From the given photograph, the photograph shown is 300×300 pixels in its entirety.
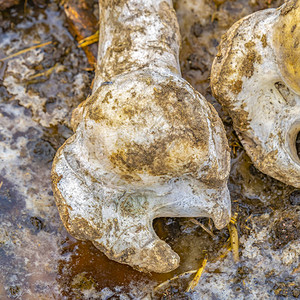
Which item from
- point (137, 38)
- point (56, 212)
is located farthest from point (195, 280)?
point (137, 38)

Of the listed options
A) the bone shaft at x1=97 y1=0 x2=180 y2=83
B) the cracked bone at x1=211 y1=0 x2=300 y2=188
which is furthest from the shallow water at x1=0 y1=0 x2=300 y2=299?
the bone shaft at x1=97 y1=0 x2=180 y2=83

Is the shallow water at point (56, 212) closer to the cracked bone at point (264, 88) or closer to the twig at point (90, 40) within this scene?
the twig at point (90, 40)

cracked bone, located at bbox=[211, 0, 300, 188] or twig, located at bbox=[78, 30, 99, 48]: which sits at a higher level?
twig, located at bbox=[78, 30, 99, 48]

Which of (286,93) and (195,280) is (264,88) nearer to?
(286,93)

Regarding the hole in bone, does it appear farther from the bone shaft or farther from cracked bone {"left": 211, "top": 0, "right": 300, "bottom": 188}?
the bone shaft

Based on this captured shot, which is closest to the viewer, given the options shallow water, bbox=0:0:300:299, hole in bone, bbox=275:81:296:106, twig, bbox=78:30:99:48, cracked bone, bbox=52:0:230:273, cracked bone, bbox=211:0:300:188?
cracked bone, bbox=52:0:230:273

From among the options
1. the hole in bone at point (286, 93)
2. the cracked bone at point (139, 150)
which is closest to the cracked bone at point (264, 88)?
the hole in bone at point (286, 93)

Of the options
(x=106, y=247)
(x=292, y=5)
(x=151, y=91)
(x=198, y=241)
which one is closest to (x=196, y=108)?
(x=151, y=91)
